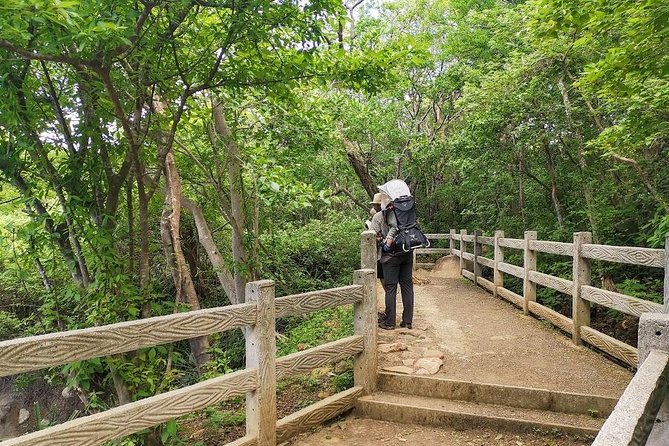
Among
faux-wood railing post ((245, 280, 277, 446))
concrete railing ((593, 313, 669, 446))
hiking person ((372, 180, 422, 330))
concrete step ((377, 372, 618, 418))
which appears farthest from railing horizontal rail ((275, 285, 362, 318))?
concrete railing ((593, 313, 669, 446))

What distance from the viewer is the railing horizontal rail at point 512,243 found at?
7322mm

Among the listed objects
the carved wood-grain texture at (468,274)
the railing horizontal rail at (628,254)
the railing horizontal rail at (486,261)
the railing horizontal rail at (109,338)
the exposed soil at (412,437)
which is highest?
the railing horizontal rail at (628,254)

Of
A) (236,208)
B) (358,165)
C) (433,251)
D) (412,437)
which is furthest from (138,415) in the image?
(433,251)

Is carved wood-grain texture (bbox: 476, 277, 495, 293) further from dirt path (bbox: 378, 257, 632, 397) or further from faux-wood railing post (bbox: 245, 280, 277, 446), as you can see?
faux-wood railing post (bbox: 245, 280, 277, 446)

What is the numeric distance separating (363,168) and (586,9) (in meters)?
8.82

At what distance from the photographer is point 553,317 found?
6.16 metres

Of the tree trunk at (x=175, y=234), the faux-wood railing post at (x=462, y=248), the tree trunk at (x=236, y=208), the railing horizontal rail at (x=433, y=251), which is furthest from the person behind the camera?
the railing horizontal rail at (x=433, y=251)

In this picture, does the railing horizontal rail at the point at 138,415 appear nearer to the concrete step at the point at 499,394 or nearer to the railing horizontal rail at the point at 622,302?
the concrete step at the point at 499,394

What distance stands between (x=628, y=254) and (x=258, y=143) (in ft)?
16.2

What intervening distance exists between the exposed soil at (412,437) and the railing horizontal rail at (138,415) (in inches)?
32.7

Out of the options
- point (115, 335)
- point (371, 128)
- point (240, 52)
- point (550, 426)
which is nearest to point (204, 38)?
point (240, 52)

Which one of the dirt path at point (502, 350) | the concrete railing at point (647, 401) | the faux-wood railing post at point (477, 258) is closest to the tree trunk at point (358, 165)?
the faux-wood railing post at point (477, 258)

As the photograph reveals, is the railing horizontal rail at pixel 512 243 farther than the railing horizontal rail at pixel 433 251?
No

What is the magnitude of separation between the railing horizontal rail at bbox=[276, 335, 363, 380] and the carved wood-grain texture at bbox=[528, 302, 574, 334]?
9.76 feet
